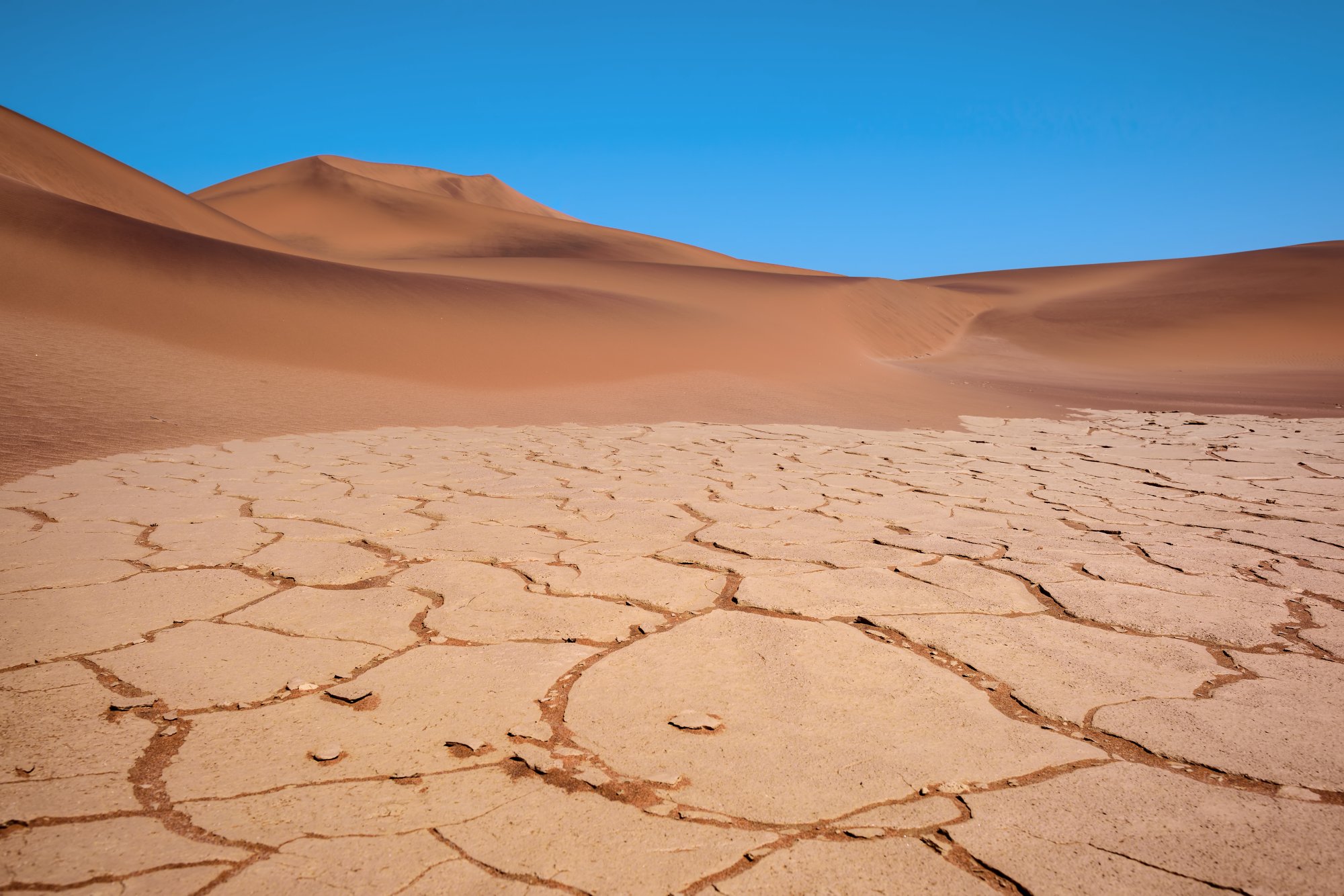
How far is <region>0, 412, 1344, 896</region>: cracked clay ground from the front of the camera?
41.1 inches

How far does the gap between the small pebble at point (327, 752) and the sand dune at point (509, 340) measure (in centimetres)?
308

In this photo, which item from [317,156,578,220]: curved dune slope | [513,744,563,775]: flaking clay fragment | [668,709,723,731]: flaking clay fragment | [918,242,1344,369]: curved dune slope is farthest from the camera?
[317,156,578,220]: curved dune slope

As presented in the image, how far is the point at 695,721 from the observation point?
1404 millimetres

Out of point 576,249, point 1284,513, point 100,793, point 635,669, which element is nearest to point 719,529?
point 635,669

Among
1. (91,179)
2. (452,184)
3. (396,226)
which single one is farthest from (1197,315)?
(452,184)

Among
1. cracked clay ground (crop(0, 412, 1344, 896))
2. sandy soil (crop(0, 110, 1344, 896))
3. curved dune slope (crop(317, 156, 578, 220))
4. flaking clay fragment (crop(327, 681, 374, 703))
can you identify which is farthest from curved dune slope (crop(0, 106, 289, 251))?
curved dune slope (crop(317, 156, 578, 220))

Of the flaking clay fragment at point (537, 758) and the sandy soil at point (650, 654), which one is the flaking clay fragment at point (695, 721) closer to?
the sandy soil at point (650, 654)

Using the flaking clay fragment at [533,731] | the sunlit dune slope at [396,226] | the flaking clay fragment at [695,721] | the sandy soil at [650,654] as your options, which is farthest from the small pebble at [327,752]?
the sunlit dune slope at [396,226]

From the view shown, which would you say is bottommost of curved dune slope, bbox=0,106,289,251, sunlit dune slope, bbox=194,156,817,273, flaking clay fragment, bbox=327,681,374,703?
flaking clay fragment, bbox=327,681,374,703

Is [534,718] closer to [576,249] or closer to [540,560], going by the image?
[540,560]

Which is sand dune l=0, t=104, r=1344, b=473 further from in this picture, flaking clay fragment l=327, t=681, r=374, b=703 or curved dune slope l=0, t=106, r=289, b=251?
flaking clay fragment l=327, t=681, r=374, b=703

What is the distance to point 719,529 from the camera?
9.06 feet

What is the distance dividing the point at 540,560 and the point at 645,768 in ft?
3.77

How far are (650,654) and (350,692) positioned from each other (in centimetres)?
59
